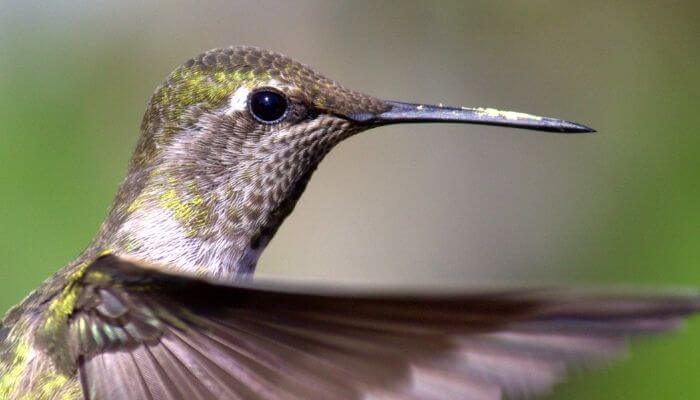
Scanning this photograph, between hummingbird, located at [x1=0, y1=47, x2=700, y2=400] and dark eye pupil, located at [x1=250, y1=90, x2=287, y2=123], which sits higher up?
dark eye pupil, located at [x1=250, y1=90, x2=287, y2=123]

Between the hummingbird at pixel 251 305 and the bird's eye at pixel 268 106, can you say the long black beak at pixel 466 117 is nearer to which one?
the hummingbird at pixel 251 305

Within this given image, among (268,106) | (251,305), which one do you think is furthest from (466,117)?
(251,305)

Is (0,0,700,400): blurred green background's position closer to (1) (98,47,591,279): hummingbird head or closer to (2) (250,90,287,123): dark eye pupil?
(1) (98,47,591,279): hummingbird head

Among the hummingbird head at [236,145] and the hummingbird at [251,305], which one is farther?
the hummingbird head at [236,145]

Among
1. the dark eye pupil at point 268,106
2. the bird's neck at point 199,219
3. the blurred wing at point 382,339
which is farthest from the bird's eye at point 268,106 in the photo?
the blurred wing at point 382,339

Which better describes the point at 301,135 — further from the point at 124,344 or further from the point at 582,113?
the point at 582,113

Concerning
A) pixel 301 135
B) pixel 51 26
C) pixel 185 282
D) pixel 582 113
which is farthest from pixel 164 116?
pixel 51 26

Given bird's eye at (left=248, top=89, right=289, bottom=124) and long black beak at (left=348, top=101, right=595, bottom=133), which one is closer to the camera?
long black beak at (left=348, top=101, right=595, bottom=133)

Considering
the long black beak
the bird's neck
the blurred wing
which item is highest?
the long black beak

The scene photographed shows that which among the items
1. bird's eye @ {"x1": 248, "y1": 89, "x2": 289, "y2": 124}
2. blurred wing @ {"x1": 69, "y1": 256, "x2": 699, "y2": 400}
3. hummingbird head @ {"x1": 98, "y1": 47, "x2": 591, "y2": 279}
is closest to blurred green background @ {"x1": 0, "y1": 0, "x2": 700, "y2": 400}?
hummingbird head @ {"x1": 98, "y1": 47, "x2": 591, "y2": 279}
